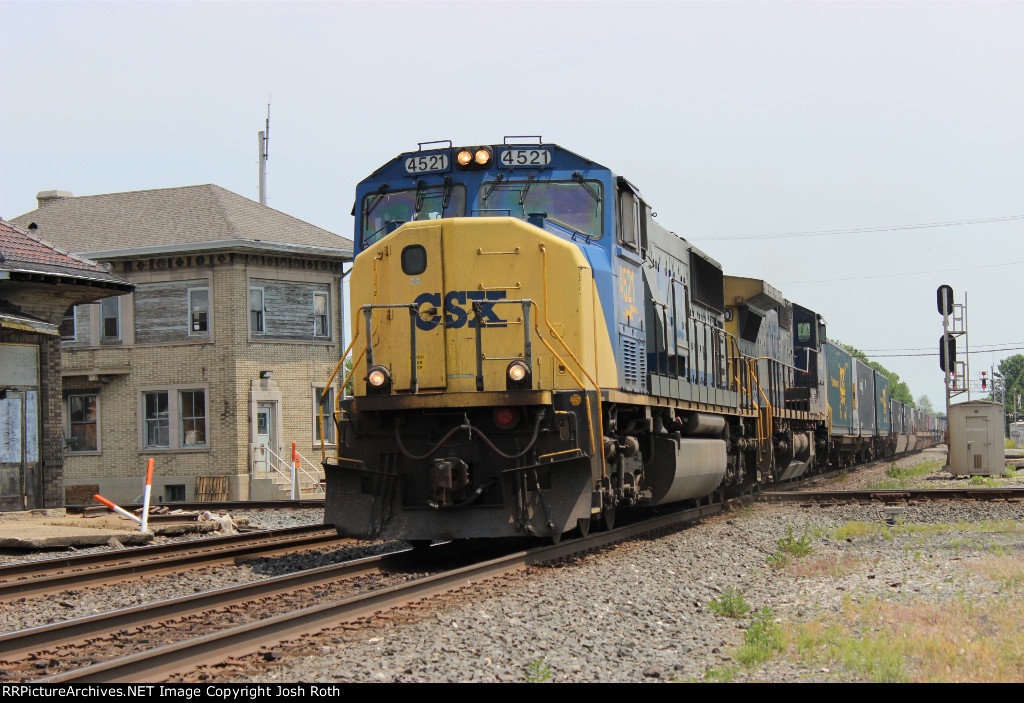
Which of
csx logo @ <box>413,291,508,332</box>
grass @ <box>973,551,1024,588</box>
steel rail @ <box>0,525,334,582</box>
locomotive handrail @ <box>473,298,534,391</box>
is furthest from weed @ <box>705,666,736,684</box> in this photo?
steel rail @ <box>0,525,334,582</box>

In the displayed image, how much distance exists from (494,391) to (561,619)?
2.72 metres

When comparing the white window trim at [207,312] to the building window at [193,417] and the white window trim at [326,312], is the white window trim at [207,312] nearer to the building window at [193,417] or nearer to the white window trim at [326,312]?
the building window at [193,417]

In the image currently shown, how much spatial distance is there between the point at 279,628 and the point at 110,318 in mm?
23895

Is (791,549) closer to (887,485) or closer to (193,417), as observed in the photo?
(887,485)

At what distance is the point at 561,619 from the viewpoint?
22.3ft

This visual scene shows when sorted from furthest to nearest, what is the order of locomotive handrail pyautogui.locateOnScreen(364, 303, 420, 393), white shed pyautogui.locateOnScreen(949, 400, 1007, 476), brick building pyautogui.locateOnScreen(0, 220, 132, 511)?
white shed pyautogui.locateOnScreen(949, 400, 1007, 476) < brick building pyautogui.locateOnScreen(0, 220, 132, 511) < locomotive handrail pyautogui.locateOnScreen(364, 303, 420, 393)

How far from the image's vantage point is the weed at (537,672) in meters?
5.14

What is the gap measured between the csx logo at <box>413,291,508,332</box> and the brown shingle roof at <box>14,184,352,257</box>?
18101 mm

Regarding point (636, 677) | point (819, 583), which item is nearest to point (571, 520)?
point (819, 583)

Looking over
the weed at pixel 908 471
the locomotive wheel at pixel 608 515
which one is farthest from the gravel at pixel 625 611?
the weed at pixel 908 471

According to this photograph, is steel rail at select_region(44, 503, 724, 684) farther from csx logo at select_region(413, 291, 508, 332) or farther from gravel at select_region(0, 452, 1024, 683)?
csx logo at select_region(413, 291, 508, 332)

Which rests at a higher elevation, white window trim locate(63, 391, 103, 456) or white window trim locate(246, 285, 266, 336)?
white window trim locate(246, 285, 266, 336)

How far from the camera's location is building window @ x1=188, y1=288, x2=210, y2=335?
1067 inches
